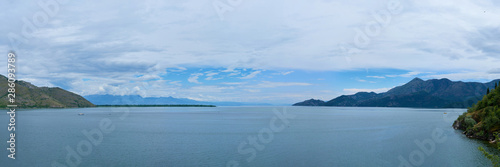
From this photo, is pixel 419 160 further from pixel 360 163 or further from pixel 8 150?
pixel 8 150

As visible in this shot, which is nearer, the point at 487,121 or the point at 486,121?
the point at 487,121

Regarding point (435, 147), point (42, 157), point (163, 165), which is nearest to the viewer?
point (163, 165)

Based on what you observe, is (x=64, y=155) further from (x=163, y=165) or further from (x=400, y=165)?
(x=400, y=165)

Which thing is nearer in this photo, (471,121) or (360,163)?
(360,163)

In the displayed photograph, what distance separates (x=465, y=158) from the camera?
185 ft

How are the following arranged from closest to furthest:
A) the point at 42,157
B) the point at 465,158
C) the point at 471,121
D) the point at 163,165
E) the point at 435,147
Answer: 1. the point at 163,165
2. the point at 42,157
3. the point at 465,158
4. the point at 435,147
5. the point at 471,121

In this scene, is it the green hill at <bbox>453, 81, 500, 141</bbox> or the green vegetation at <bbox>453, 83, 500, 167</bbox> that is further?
the green hill at <bbox>453, 81, 500, 141</bbox>

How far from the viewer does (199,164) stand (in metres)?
49.2

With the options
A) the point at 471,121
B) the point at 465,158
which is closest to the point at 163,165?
the point at 465,158

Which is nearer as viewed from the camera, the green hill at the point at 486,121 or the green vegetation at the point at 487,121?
the green vegetation at the point at 487,121

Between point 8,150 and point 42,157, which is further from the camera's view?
point 8,150

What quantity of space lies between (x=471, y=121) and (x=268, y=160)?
77.0 m

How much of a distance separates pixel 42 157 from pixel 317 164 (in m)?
47.4

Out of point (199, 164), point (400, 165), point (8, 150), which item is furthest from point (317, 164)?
point (8, 150)
